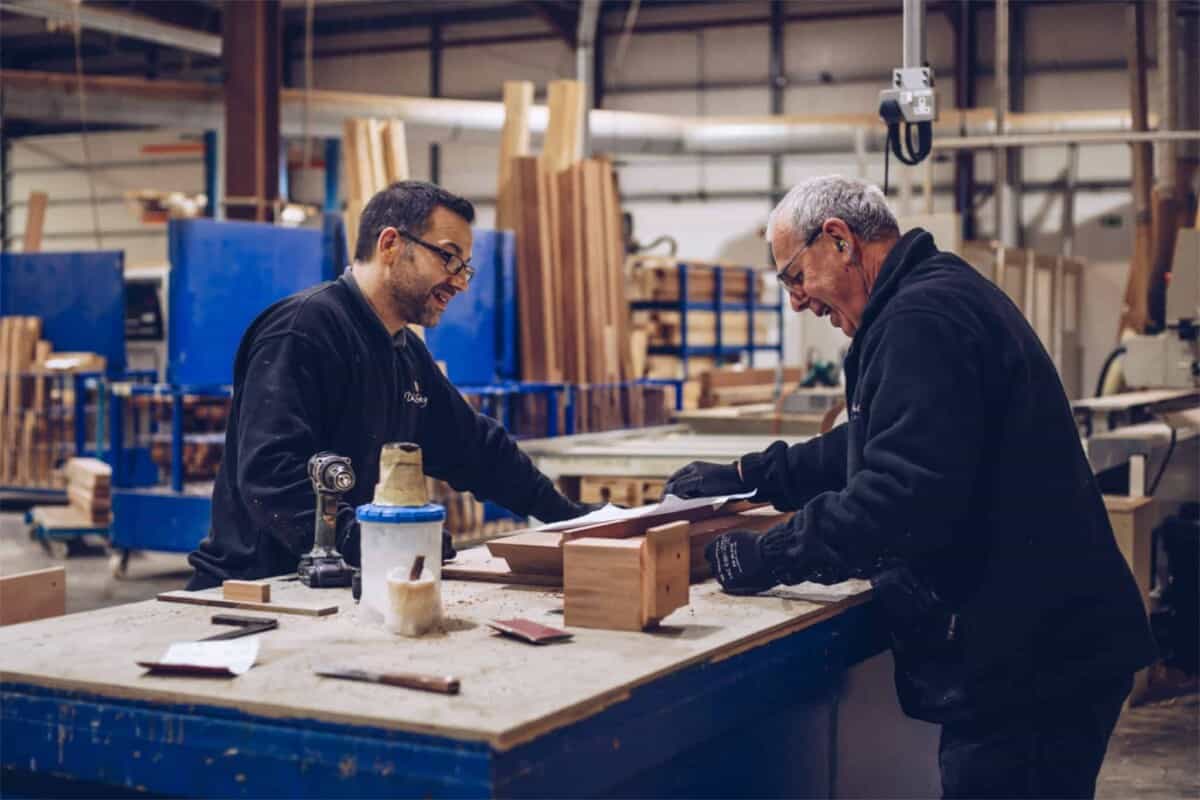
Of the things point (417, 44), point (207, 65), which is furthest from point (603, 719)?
point (207, 65)

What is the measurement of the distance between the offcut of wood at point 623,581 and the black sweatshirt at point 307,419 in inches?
21.9

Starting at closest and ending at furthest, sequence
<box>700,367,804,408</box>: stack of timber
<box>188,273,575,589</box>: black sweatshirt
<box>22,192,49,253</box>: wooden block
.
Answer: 1. <box>188,273,575,589</box>: black sweatshirt
2. <box>700,367,804,408</box>: stack of timber
3. <box>22,192,49,253</box>: wooden block

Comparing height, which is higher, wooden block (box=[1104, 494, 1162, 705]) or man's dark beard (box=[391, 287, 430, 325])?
man's dark beard (box=[391, 287, 430, 325])

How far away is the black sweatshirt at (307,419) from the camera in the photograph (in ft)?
8.38

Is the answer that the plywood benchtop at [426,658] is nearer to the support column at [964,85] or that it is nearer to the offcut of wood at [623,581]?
the offcut of wood at [623,581]

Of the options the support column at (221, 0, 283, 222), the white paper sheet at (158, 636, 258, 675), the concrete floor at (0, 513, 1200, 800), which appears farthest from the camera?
the support column at (221, 0, 283, 222)

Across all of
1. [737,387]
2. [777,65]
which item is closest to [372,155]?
[737,387]

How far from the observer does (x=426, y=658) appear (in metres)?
1.89

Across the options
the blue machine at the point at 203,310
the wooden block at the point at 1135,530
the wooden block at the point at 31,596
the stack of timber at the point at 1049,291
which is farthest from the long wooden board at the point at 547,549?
the stack of timber at the point at 1049,291

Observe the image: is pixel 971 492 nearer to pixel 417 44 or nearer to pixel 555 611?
pixel 555 611

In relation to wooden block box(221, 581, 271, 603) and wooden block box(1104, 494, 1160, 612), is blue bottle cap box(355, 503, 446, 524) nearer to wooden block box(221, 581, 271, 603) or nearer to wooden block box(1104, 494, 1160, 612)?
wooden block box(221, 581, 271, 603)

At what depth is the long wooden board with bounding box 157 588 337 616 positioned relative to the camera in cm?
224

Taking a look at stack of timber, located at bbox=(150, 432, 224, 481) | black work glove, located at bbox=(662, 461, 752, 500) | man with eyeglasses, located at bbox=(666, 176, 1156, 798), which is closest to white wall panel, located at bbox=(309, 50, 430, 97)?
stack of timber, located at bbox=(150, 432, 224, 481)

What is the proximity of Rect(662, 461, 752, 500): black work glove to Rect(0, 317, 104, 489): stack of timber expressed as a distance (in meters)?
9.01
